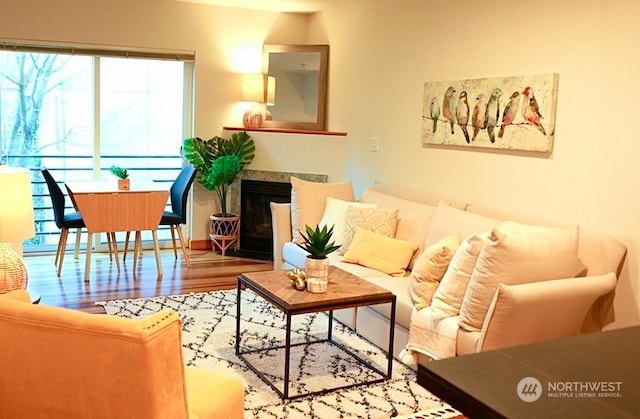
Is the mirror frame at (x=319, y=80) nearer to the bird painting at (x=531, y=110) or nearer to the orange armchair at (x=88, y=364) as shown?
the bird painting at (x=531, y=110)

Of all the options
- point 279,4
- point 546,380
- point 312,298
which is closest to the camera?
point 546,380

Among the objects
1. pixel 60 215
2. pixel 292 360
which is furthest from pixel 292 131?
pixel 292 360

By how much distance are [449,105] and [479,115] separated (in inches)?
13.2

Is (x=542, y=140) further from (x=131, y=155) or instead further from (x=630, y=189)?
(x=131, y=155)

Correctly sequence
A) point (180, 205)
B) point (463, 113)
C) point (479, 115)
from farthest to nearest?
point (180, 205), point (463, 113), point (479, 115)

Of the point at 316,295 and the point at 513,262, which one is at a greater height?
the point at 513,262

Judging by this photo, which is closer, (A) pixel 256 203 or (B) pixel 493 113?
(B) pixel 493 113

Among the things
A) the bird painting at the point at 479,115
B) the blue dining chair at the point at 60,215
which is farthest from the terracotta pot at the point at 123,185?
the bird painting at the point at 479,115

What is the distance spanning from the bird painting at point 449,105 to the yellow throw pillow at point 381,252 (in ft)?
3.07

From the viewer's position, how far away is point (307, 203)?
509 centimetres

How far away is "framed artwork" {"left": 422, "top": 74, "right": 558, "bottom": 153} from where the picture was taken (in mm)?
3832

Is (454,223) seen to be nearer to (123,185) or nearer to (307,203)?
(307,203)

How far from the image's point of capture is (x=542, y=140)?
3840 mm

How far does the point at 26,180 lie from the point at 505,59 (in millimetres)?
2909
